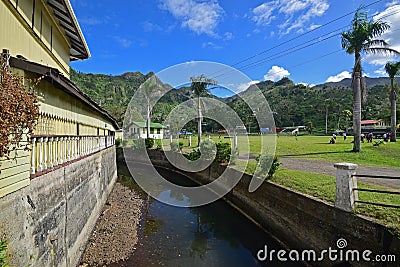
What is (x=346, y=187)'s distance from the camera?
20.4ft

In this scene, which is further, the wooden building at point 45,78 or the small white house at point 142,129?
the small white house at point 142,129

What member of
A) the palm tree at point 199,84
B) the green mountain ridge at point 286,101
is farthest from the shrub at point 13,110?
the green mountain ridge at point 286,101

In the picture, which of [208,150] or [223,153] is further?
[208,150]

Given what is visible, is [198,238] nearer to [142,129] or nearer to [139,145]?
[139,145]

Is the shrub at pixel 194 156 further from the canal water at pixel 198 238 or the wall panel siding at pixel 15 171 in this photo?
the wall panel siding at pixel 15 171

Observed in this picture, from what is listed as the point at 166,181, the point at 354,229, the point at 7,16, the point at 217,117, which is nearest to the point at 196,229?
the point at 354,229

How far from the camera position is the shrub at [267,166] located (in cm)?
1095

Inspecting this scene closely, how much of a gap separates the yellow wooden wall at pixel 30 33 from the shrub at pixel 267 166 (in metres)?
8.85

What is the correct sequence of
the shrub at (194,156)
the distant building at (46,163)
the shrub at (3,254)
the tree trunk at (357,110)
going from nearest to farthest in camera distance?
1. the shrub at (3,254)
2. the distant building at (46,163)
3. the tree trunk at (357,110)
4. the shrub at (194,156)

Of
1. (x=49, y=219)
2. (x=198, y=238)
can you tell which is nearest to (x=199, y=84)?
(x=198, y=238)

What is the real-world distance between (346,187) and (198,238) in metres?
5.71

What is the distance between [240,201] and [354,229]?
7.38 m

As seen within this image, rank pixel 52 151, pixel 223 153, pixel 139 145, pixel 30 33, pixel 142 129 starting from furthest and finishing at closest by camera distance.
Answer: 1. pixel 142 129
2. pixel 139 145
3. pixel 223 153
4. pixel 30 33
5. pixel 52 151

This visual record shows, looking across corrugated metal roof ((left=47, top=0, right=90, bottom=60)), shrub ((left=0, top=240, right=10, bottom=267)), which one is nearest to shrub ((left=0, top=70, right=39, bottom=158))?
shrub ((left=0, top=240, right=10, bottom=267))
